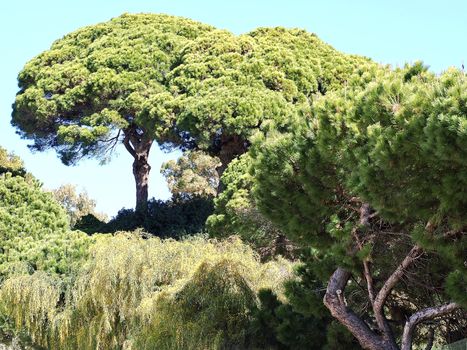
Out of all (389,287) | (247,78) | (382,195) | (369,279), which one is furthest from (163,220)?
(382,195)

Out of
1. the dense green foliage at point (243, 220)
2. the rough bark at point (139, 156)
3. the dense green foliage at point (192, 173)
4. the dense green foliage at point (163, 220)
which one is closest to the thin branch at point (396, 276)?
the dense green foliage at point (243, 220)

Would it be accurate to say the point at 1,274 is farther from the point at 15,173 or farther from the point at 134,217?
the point at 134,217

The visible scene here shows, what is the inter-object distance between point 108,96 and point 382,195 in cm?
1923

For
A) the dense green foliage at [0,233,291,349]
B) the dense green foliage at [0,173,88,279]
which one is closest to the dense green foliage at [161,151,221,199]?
the dense green foliage at [0,173,88,279]

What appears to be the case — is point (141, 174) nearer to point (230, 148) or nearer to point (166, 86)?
point (166, 86)

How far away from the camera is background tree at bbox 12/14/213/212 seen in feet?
90.0

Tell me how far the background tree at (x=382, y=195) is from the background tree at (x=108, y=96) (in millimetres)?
14478

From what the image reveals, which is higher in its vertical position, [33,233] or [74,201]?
[74,201]

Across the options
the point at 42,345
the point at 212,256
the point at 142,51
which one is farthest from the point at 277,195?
the point at 142,51

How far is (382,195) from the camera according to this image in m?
10.0

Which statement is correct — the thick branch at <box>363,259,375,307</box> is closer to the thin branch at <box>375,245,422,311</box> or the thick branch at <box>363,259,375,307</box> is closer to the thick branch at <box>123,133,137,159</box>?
the thin branch at <box>375,245,422,311</box>

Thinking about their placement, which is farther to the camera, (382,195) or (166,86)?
(166,86)

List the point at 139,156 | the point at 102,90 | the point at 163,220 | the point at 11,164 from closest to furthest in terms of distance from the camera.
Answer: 1. the point at 11,164
2. the point at 163,220
3. the point at 102,90
4. the point at 139,156

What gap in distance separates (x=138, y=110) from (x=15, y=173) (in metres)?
8.00
